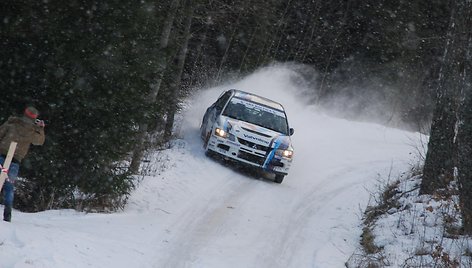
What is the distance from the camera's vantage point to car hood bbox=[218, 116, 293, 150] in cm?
1452

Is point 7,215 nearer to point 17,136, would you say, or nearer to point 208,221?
point 17,136

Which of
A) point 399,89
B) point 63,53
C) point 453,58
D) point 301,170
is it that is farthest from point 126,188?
point 399,89

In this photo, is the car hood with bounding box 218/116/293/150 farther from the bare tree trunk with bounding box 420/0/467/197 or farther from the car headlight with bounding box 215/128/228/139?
the bare tree trunk with bounding box 420/0/467/197

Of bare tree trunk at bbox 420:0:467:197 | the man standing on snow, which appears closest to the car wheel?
bare tree trunk at bbox 420:0:467:197

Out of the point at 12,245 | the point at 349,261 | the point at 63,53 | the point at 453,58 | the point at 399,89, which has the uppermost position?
the point at 399,89

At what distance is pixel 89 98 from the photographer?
9430 millimetres

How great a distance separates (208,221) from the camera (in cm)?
1027

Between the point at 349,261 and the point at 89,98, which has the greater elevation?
the point at 89,98

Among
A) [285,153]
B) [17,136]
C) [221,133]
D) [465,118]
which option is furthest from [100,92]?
[465,118]

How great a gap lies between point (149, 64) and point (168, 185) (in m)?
3.06

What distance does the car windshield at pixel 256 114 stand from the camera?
610 inches

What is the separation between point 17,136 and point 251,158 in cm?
748

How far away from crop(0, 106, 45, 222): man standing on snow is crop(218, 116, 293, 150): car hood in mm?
7064

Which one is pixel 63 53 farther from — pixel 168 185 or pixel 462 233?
pixel 462 233
